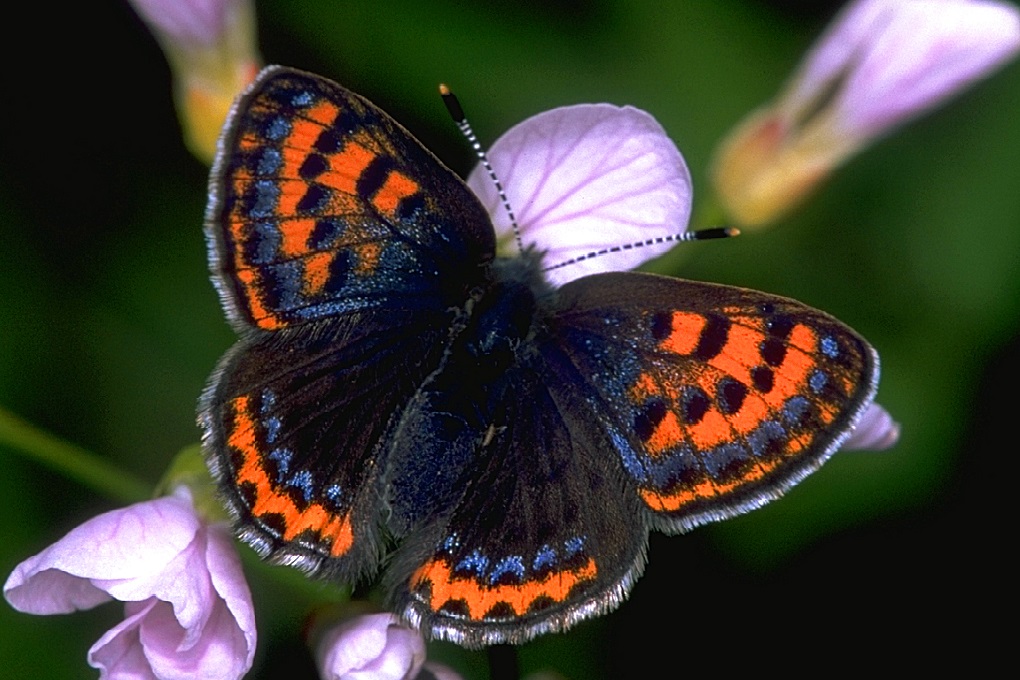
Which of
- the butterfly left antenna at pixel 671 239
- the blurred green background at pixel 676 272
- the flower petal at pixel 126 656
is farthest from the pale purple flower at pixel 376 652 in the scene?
the blurred green background at pixel 676 272

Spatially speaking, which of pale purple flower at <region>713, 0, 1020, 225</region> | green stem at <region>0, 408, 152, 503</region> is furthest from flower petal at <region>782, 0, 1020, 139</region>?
green stem at <region>0, 408, 152, 503</region>

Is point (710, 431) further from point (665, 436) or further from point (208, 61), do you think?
point (208, 61)

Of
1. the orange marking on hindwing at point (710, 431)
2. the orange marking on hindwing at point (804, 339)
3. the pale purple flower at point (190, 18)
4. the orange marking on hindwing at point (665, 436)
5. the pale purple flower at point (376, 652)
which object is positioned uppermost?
the pale purple flower at point (190, 18)

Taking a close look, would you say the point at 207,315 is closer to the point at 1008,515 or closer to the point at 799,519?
the point at 799,519

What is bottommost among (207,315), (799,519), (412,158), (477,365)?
(799,519)

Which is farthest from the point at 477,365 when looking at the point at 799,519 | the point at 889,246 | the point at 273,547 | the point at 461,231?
the point at 889,246

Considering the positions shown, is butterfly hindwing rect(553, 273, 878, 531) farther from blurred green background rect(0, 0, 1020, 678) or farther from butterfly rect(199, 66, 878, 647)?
blurred green background rect(0, 0, 1020, 678)

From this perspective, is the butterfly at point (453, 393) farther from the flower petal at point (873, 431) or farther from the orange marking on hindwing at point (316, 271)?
the flower petal at point (873, 431)
